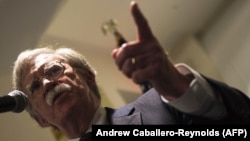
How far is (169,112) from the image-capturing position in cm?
83

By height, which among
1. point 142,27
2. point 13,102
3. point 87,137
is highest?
point 142,27

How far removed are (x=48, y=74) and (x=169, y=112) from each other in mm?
378

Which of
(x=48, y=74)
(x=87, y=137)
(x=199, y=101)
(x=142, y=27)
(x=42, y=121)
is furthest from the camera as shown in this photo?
(x=42, y=121)

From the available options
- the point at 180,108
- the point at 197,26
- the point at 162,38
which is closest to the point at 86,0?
the point at 162,38

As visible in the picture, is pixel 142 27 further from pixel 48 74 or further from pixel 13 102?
pixel 48 74

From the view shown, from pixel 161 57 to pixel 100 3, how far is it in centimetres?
141

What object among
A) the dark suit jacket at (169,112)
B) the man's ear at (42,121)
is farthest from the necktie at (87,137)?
the man's ear at (42,121)

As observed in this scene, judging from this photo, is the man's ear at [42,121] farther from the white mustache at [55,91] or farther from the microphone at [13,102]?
the microphone at [13,102]

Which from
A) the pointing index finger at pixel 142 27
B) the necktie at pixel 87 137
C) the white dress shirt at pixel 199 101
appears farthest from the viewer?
the necktie at pixel 87 137

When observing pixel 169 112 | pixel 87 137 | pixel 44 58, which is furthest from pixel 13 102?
pixel 44 58

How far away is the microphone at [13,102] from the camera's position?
693mm

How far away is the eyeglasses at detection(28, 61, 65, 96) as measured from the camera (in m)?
1.04

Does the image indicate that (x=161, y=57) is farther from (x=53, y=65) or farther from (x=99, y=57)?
(x=99, y=57)

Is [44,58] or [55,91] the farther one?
[44,58]
